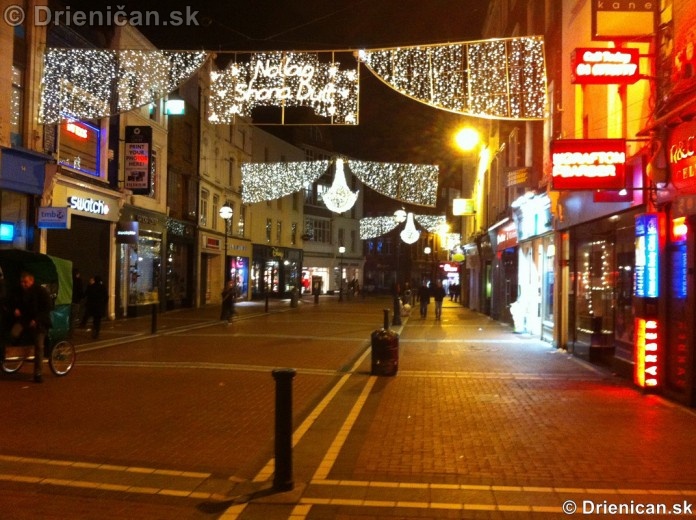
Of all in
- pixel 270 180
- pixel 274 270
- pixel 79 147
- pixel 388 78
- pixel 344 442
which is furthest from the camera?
pixel 274 270

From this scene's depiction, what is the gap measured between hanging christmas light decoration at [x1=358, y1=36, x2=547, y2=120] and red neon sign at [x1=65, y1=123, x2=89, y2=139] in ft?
40.9

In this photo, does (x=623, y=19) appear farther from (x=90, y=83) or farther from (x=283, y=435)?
(x=90, y=83)

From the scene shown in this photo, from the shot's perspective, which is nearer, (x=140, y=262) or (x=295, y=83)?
(x=295, y=83)

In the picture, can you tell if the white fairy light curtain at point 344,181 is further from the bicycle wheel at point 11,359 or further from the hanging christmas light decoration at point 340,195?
the bicycle wheel at point 11,359

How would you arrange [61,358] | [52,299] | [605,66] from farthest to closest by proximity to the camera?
1. [52,299]
2. [61,358]
3. [605,66]

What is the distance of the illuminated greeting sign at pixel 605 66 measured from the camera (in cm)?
1064

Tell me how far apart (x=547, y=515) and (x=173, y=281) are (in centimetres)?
2771

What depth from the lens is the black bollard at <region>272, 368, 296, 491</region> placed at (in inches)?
229

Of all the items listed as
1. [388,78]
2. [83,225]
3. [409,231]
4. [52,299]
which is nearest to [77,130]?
[83,225]

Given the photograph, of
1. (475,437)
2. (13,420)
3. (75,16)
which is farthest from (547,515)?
(75,16)

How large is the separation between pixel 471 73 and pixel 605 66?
235 cm

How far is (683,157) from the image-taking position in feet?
30.6

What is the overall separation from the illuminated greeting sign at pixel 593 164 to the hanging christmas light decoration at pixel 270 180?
19.0 meters

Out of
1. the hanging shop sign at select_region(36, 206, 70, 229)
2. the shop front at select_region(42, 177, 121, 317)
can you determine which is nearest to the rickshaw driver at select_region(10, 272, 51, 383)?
the hanging shop sign at select_region(36, 206, 70, 229)
